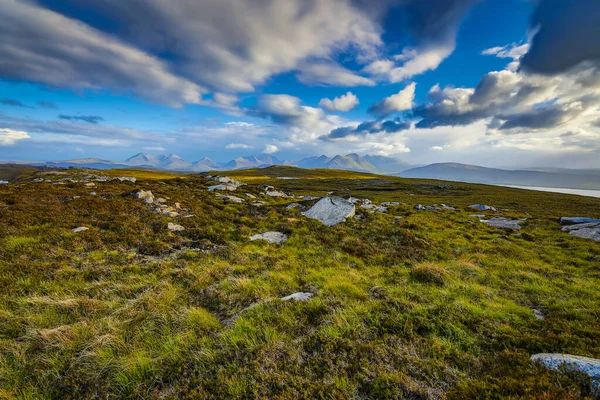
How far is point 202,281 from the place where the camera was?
8.89 m

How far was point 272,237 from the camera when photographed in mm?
15938

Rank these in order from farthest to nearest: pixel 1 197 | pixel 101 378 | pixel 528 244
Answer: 1. pixel 528 244
2. pixel 1 197
3. pixel 101 378

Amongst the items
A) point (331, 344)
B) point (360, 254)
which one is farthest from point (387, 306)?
point (360, 254)

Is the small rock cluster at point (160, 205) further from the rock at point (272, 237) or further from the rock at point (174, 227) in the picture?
the rock at point (272, 237)

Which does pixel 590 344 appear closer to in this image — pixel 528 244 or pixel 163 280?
pixel 163 280

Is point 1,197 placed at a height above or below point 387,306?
above

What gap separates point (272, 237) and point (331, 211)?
7.98 m

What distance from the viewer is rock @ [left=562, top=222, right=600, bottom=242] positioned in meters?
22.1

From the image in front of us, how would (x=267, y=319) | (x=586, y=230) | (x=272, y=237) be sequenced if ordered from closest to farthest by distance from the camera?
1. (x=267, y=319)
2. (x=272, y=237)
3. (x=586, y=230)

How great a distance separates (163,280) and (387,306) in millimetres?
7806

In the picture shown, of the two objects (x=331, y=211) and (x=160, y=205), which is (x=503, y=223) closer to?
(x=331, y=211)

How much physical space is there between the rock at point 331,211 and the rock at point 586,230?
21.4 meters

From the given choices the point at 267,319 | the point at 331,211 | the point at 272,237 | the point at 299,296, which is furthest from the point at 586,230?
the point at 267,319

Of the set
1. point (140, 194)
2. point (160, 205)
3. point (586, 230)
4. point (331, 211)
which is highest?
point (140, 194)
